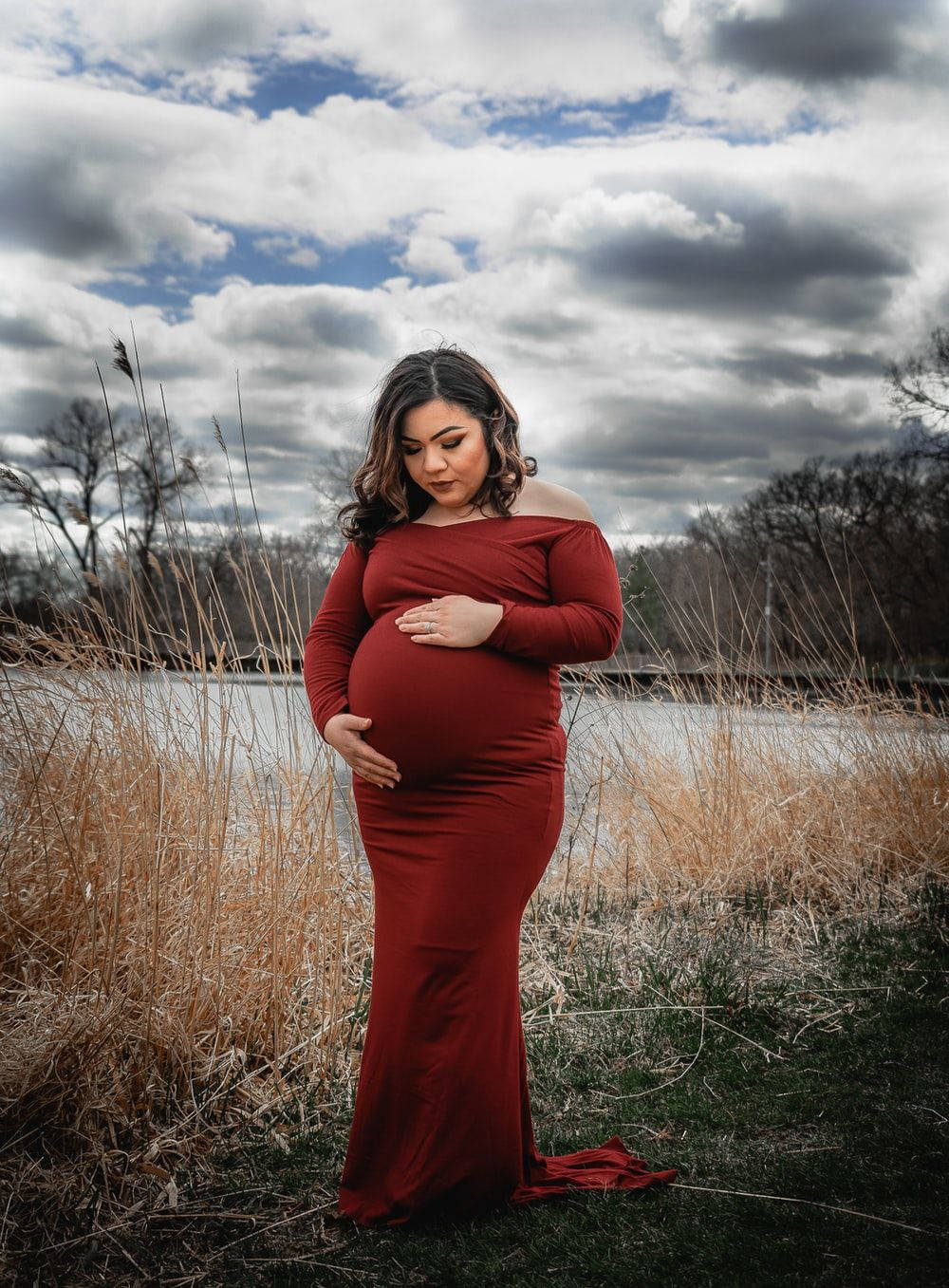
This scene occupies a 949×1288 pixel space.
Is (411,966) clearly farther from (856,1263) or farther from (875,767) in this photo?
(875,767)

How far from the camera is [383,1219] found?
89.5 inches

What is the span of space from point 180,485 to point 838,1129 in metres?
2.89

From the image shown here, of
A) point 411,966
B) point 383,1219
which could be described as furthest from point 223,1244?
point 411,966

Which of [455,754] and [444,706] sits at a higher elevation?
[444,706]

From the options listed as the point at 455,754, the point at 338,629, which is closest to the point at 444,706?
the point at 455,754

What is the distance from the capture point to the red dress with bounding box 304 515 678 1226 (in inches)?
85.7

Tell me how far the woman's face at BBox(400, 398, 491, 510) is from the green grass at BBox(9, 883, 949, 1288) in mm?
1735

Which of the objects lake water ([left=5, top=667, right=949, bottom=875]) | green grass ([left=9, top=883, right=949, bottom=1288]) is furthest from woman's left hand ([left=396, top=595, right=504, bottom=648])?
green grass ([left=9, top=883, right=949, bottom=1288])

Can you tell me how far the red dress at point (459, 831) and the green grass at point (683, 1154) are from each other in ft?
0.50

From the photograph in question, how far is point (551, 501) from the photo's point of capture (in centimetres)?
238

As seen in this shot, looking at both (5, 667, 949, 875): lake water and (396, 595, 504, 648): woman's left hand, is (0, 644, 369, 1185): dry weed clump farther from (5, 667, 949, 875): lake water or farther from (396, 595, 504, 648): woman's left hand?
(396, 595, 504, 648): woman's left hand

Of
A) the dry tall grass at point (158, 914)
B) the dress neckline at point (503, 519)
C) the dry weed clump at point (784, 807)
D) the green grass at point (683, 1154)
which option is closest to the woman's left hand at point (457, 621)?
the dress neckline at point (503, 519)

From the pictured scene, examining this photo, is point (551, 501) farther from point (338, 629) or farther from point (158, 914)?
point (158, 914)

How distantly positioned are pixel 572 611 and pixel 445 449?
488mm
